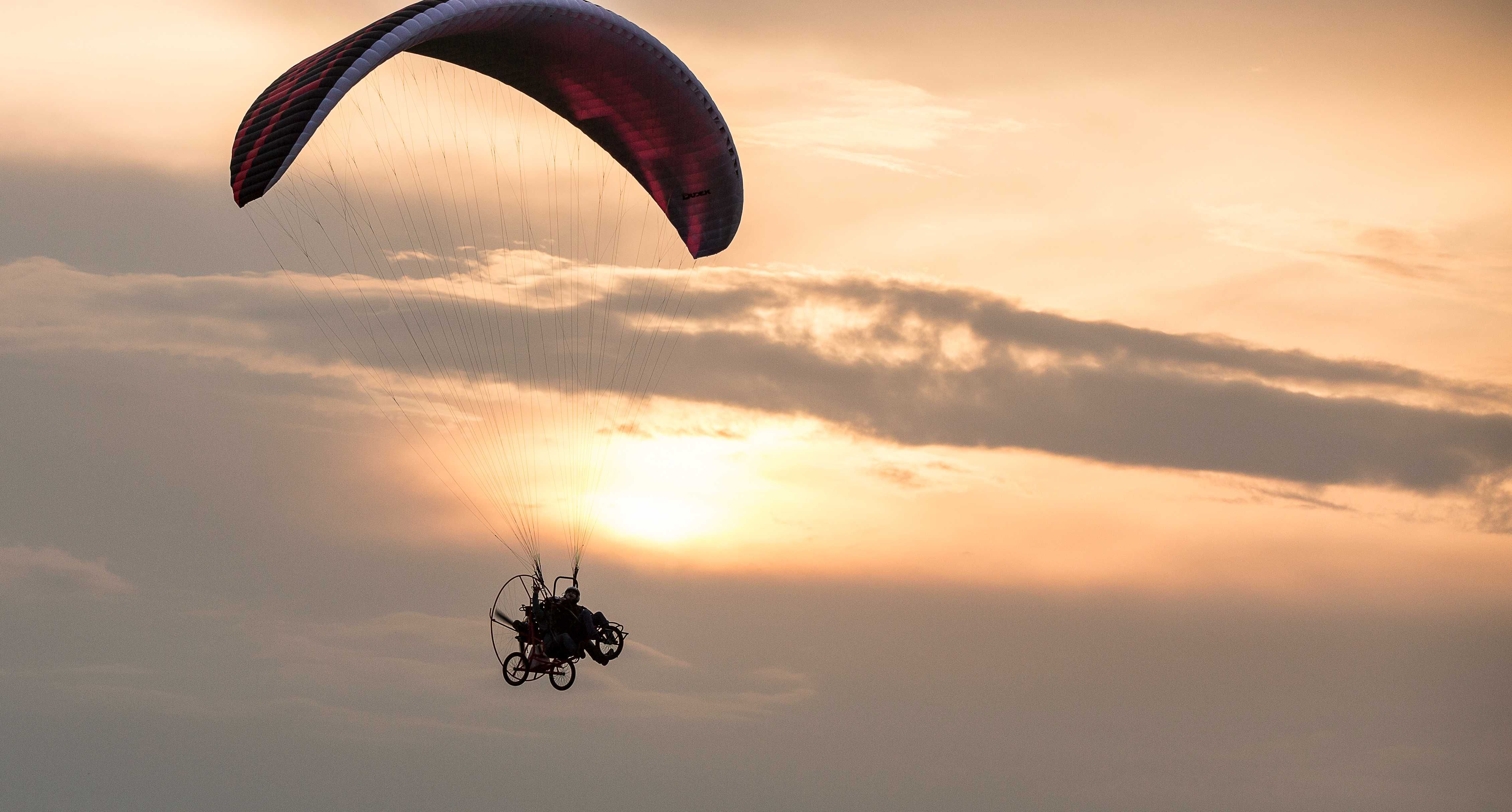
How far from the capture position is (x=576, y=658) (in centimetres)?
2959

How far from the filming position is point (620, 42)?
2944 centimetres

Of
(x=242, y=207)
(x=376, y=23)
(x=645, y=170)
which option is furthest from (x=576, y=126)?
(x=242, y=207)

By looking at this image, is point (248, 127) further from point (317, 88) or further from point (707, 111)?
point (707, 111)

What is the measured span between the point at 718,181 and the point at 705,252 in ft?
5.69

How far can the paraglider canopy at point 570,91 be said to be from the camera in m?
25.0

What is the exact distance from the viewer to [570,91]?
102 ft

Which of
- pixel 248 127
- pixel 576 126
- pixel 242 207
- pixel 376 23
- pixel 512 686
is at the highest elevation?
pixel 576 126

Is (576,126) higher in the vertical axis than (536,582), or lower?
higher

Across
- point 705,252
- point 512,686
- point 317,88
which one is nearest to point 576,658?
point 512,686

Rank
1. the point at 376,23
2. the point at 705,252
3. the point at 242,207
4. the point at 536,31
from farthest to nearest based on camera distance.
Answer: the point at 705,252 < the point at 536,31 < the point at 376,23 < the point at 242,207

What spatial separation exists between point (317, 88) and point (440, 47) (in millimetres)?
4793

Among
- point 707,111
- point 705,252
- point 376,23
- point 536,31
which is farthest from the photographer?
point 705,252

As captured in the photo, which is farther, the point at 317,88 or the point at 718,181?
the point at 718,181

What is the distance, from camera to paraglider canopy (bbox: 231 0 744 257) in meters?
25.0
